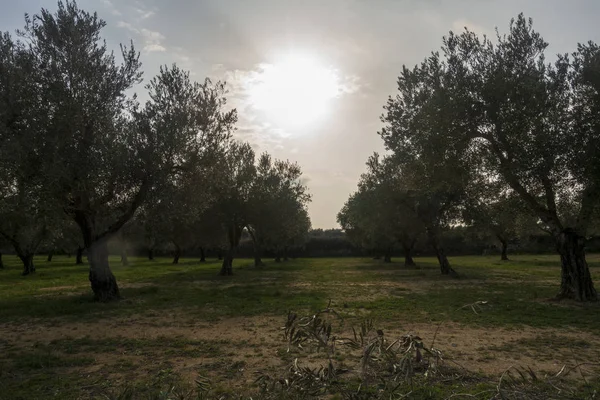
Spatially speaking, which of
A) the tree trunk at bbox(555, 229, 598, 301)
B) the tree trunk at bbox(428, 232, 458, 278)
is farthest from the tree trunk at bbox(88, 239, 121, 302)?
the tree trunk at bbox(428, 232, 458, 278)

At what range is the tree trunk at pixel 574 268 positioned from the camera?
17734 millimetres

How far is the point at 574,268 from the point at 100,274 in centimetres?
2193

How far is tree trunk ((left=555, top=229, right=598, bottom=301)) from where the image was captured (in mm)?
17734

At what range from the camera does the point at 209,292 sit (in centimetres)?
2355

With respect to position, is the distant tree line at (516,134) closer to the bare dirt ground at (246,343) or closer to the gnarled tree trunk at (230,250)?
the bare dirt ground at (246,343)

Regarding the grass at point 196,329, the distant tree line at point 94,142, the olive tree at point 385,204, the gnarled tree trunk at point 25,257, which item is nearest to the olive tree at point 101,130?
the distant tree line at point 94,142

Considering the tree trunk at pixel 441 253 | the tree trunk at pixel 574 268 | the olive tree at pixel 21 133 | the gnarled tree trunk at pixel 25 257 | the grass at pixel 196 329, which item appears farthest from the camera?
the gnarled tree trunk at pixel 25 257

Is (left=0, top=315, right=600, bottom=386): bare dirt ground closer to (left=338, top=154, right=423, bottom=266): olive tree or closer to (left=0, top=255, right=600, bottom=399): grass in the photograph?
(left=0, top=255, right=600, bottom=399): grass

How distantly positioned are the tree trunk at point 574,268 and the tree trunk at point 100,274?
2110cm

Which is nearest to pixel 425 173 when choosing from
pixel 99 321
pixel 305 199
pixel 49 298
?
pixel 99 321

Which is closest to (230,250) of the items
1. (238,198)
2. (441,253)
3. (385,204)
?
(238,198)

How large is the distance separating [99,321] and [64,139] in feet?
23.3

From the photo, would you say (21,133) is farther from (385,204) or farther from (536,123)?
(385,204)

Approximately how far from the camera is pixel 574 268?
18.0m
